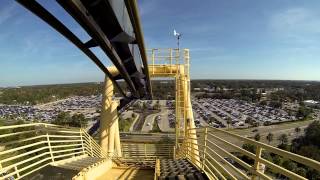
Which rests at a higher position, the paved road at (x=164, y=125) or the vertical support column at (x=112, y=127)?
the vertical support column at (x=112, y=127)

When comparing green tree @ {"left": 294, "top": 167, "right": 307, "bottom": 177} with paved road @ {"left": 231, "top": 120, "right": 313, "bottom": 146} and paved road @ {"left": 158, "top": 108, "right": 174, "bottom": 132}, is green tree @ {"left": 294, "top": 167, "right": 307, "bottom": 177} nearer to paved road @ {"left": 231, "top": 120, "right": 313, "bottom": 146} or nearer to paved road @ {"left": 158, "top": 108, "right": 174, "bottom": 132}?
paved road @ {"left": 231, "top": 120, "right": 313, "bottom": 146}

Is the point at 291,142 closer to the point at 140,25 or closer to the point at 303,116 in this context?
the point at 303,116

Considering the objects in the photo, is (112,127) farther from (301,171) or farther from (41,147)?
(301,171)

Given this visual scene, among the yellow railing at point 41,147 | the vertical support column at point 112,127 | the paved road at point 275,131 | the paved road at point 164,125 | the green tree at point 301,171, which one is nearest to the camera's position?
the yellow railing at point 41,147

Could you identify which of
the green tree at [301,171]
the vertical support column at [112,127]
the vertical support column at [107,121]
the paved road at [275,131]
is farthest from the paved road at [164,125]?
the vertical support column at [107,121]

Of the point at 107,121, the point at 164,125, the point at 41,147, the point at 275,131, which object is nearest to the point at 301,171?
the point at 107,121

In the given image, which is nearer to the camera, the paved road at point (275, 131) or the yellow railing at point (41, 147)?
the yellow railing at point (41, 147)

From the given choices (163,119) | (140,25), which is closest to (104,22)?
(140,25)

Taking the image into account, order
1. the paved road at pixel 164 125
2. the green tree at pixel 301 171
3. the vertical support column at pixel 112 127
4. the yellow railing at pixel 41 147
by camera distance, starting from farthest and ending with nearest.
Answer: the paved road at pixel 164 125 → the green tree at pixel 301 171 → the vertical support column at pixel 112 127 → the yellow railing at pixel 41 147

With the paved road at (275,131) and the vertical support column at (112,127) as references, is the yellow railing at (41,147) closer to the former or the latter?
the vertical support column at (112,127)

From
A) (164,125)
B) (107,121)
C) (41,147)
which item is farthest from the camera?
(164,125)

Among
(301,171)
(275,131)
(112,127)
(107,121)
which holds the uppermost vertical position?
(107,121)
